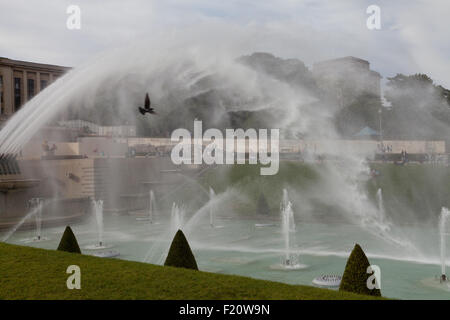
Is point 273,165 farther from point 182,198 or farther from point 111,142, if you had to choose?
point 111,142

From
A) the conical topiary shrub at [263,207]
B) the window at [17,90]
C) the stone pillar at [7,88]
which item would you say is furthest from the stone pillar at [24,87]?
the conical topiary shrub at [263,207]

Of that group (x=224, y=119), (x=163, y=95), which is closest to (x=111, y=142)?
(x=163, y=95)

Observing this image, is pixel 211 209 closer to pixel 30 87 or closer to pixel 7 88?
pixel 7 88

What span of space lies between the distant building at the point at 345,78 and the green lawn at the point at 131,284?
30.3 meters

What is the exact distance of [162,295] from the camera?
29.4 ft

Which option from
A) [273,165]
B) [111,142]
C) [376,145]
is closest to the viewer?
[273,165]

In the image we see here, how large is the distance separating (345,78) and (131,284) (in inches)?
1697

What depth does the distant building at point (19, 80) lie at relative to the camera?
71688 mm

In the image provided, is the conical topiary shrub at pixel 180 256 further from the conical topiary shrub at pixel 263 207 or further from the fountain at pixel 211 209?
the conical topiary shrub at pixel 263 207
